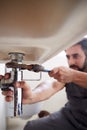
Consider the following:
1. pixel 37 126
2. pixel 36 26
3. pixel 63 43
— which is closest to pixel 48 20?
pixel 36 26

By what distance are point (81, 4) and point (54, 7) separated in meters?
0.03

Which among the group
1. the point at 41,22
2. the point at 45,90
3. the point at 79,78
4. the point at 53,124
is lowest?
the point at 53,124

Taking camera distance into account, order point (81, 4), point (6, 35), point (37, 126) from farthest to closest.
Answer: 1. point (37, 126)
2. point (6, 35)
3. point (81, 4)

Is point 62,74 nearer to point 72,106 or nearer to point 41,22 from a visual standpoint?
point 41,22

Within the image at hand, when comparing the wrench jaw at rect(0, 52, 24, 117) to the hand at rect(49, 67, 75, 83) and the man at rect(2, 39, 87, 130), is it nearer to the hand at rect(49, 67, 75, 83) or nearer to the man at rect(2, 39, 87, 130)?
the hand at rect(49, 67, 75, 83)

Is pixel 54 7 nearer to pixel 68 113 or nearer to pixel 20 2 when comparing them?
pixel 20 2

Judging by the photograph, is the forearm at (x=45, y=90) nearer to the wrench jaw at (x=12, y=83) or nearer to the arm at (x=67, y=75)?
the arm at (x=67, y=75)

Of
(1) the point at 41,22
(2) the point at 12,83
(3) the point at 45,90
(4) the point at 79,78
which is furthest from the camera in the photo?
(3) the point at 45,90

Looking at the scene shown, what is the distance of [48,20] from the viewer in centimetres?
33

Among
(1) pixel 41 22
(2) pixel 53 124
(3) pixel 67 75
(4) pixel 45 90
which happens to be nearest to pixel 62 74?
(3) pixel 67 75

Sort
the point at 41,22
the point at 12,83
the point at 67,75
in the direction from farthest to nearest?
the point at 67,75
the point at 12,83
the point at 41,22

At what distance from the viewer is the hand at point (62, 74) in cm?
59

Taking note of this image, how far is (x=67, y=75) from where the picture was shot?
0.70 meters

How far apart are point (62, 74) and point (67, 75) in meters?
0.06
